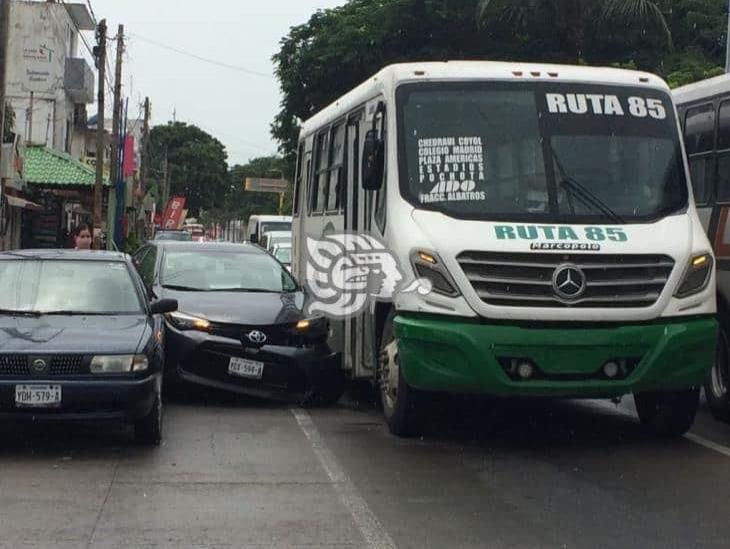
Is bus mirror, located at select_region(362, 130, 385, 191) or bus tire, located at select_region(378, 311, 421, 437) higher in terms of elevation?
bus mirror, located at select_region(362, 130, 385, 191)

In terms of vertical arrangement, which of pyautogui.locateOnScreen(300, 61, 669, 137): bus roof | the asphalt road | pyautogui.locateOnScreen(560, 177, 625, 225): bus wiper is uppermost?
pyautogui.locateOnScreen(300, 61, 669, 137): bus roof

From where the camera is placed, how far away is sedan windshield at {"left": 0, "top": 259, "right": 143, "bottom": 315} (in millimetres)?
10141

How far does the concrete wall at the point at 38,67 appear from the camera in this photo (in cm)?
4794

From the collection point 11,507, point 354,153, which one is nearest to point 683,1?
point 354,153

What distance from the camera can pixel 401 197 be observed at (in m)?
9.79

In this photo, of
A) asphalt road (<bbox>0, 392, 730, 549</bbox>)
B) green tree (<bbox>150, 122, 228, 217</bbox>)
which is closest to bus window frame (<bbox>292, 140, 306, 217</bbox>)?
asphalt road (<bbox>0, 392, 730, 549</bbox>)

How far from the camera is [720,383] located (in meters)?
11.5

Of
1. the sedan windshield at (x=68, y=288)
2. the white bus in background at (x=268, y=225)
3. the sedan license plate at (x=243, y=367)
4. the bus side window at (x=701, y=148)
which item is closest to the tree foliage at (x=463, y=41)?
the white bus in background at (x=268, y=225)

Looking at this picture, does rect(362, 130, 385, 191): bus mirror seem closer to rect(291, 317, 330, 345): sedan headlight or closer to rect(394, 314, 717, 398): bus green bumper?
rect(394, 314, 717, 398): bus green bumper

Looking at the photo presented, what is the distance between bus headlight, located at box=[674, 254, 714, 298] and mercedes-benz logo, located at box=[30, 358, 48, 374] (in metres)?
4.69

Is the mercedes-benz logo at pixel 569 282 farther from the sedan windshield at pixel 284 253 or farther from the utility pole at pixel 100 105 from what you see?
the utility pole at pixel 100 105

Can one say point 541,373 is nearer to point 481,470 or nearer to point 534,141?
point 481,470

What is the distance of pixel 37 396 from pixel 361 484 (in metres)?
2.46

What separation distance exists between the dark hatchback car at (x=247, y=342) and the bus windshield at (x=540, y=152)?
2.80 m
